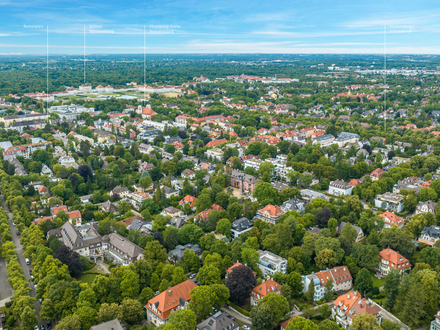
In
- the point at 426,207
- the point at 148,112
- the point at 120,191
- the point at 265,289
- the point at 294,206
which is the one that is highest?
the point at 148,112

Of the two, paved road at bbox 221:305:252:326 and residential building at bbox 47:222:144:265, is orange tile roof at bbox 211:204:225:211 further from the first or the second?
paved road at bbox 221:305:252:326

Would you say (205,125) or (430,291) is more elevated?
(205,125)

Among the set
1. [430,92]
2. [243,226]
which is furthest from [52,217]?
[430,92]

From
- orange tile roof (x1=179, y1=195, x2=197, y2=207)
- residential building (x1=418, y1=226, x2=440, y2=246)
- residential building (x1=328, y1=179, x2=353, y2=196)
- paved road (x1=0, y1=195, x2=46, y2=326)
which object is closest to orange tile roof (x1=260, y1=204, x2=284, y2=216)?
orange tile roof (x1=179, y1=195, x2=197, y2=207)

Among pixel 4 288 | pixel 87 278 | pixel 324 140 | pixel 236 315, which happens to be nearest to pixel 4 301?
pixel 4 288

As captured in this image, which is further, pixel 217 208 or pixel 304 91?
pixel 304 91

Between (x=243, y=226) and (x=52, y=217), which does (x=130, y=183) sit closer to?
(x=52, y=217)

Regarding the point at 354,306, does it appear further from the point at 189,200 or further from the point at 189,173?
the point at 189,173

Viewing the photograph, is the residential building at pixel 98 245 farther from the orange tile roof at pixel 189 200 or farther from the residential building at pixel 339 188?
the residential building at pixel 339 188
